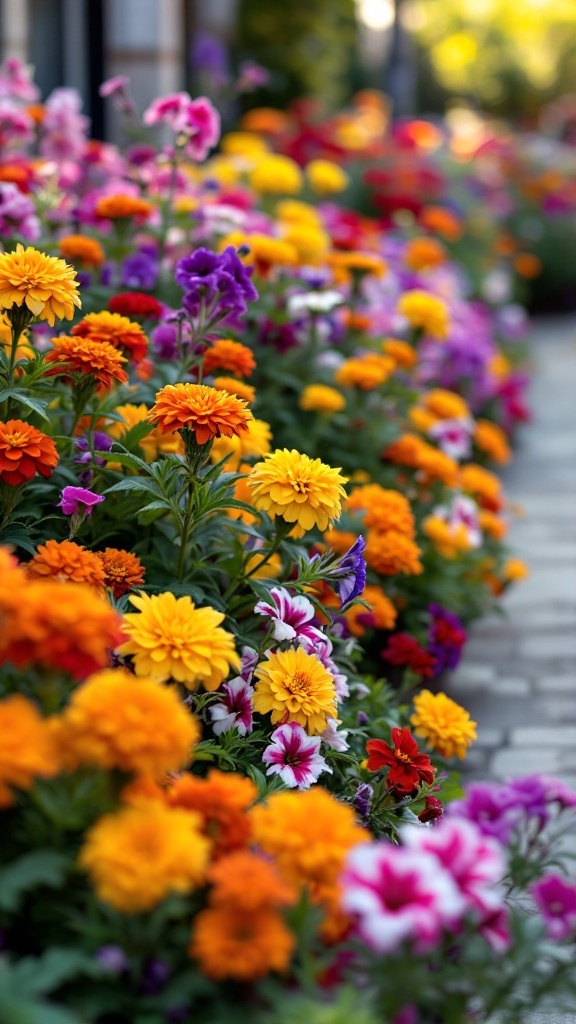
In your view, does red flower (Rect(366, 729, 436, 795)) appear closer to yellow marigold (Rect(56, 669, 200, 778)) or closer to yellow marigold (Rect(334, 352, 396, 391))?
yellow marigold (Rect(56, 669, 200, 778))

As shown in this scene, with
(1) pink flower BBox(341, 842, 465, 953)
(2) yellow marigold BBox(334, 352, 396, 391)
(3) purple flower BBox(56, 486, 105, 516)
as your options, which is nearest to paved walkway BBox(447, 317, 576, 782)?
(2) yellow marigold BBox(334, 352, 396, 391)

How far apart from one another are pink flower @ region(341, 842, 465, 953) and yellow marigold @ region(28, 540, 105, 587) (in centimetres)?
60

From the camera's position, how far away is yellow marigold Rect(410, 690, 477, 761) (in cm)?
222

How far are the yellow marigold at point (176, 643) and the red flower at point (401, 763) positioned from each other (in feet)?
1.53

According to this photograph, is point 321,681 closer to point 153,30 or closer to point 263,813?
point 263,813

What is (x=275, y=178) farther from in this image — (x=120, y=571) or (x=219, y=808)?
(x=219, y=808)

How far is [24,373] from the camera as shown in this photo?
208 centimetres

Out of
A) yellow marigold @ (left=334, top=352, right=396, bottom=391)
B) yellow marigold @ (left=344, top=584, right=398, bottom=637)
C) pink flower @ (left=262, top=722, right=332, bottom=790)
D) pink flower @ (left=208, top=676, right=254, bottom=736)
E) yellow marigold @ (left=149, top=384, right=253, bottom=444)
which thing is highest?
yellow marigold @ (left=149, top=384, right=253, bottom=444)

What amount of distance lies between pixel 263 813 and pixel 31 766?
27 cm

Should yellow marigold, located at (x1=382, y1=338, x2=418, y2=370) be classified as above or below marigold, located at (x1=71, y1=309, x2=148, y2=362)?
below

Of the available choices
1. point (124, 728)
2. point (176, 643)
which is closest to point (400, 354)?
point (176, 643)

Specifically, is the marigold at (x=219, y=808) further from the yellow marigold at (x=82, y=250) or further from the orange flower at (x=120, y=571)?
the yellow marigold at (x=82, y=250)

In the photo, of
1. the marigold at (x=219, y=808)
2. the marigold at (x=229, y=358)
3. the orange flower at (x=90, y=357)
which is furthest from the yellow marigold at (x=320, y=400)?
the marigold at (x=219, y=808)

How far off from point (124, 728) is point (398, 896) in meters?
0.31
